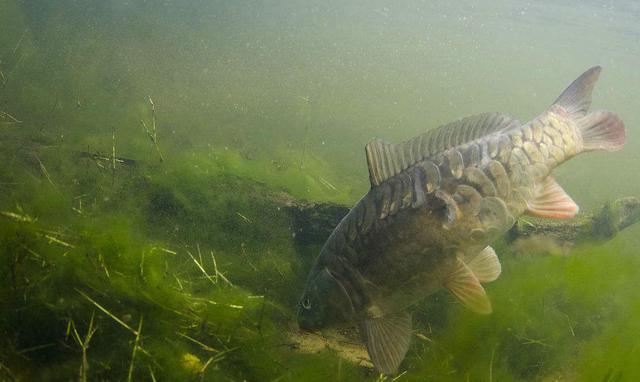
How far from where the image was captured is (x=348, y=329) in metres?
4.22

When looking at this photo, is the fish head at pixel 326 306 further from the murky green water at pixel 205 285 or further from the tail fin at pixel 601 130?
the tail fin at pixel 601 130

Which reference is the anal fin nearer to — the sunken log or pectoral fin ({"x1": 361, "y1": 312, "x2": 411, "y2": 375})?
the sunken log

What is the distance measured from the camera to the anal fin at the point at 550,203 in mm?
Answer: 3826

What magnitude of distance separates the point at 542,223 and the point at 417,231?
2.65 m

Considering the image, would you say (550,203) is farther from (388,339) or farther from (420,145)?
(388,339)

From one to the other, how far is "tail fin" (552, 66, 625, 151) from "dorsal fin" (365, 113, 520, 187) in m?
0.87

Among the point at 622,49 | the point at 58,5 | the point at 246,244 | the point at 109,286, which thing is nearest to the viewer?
the point at 109,286

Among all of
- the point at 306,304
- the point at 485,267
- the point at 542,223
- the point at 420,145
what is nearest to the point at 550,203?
the point at 485,267

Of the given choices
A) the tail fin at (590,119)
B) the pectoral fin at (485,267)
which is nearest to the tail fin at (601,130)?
the tail fin at (590,119)

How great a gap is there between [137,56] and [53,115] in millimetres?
20665

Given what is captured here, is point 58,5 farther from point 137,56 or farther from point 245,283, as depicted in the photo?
point 245,283

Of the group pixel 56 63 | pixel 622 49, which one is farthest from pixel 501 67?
pixel 56 63

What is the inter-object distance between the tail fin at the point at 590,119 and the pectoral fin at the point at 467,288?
1973mm

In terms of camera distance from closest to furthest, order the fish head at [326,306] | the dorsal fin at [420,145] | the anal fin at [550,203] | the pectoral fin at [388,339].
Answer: the pectoral fin at [388,339], the fish head at [326,306], the dorsal fin at [420,145], the anal fin at [550,203]
